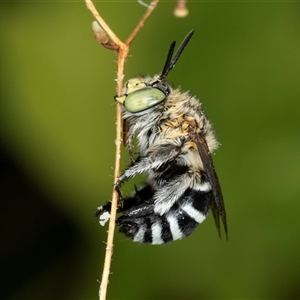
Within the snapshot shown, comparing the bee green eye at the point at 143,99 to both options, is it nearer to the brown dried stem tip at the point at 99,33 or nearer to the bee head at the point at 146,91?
the bee head at the point at 146,91

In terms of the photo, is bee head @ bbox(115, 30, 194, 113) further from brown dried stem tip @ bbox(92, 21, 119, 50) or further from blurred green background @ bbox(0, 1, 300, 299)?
blurred green background @ bbox(0, 1, 300, 299)

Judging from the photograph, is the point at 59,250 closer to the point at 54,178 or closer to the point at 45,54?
the point at 54,178

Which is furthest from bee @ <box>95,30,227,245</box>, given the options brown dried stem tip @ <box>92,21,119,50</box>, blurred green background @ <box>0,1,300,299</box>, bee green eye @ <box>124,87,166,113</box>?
blurred green background @ <box>0,1,300,299</box>

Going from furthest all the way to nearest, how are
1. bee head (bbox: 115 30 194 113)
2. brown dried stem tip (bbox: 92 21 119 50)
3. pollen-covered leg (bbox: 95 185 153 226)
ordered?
pollen-covered leg (bbox: 95 185 153 226)
bee head (bbox: 115 30 194 113)
brown dried stem tip (bbox: 92 21 119 50)

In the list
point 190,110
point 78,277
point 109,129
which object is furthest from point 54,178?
point 190,110

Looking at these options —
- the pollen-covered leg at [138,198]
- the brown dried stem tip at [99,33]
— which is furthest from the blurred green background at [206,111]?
the brown dried stem tip at [99,33]
